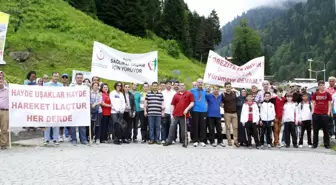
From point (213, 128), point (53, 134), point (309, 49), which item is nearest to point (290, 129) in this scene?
point (213, 128)

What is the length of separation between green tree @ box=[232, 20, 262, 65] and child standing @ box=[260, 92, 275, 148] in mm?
76983

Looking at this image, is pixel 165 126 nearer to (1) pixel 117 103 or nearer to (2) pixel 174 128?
(2) pixel 174 128

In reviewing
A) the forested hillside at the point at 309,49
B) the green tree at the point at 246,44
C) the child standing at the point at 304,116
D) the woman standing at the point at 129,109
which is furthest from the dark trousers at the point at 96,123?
the forested hillside at the point at 309,49

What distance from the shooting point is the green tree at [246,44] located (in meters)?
90.1

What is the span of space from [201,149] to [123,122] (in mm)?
2721

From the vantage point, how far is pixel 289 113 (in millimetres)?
13352

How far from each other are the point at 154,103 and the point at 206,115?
1605 millimetres

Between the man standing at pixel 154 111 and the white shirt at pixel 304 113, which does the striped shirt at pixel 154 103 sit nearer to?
the man standing at pixel 154 111

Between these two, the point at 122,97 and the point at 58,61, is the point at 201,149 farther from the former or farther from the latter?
the point at 58,61

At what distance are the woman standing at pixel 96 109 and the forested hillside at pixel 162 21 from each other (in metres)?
53.5

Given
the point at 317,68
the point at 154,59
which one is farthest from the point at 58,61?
the point at 317,68

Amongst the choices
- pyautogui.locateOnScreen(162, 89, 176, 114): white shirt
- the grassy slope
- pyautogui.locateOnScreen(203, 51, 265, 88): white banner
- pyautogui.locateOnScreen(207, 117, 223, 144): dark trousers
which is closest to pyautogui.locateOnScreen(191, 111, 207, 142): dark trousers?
pyautogui.locateOnScreen(207, 117, 223, 144): dark trousers

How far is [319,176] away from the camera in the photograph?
8.02 m

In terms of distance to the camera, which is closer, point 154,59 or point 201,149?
point 201,149
